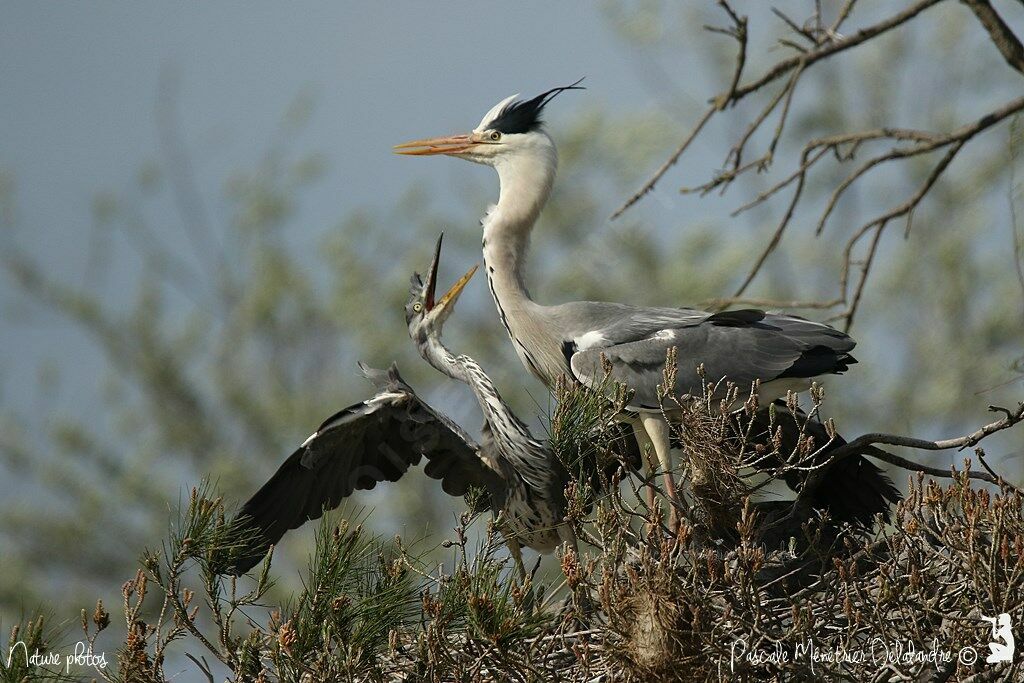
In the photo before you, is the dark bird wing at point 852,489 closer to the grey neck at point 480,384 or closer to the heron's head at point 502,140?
the grey neck at point 480,384

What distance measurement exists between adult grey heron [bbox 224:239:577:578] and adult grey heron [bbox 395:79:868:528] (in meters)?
0.28

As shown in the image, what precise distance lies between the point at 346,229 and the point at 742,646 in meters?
8.97

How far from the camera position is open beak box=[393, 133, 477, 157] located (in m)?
4.55

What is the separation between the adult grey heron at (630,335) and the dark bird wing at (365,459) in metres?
0.44

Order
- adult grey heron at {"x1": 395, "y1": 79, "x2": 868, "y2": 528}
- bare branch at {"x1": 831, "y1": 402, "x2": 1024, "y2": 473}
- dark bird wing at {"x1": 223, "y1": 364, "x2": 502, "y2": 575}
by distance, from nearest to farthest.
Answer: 1. bare branch at {"x1": 831, "y1": 402, "x2": 1024, "y2": 473}
2. dark bird wing at {"x1": 223, "y1": 364, "x2": 502, "y2": 575}
3. adult grey heron at {"x1": 395, "y1": 79, "x2": 868, "y2": 528}

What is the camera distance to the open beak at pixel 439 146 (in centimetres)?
455

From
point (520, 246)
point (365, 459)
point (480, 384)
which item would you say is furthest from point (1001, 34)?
point (365, 459)

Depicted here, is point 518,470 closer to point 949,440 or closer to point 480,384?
point 480,384

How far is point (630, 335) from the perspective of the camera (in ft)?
12.8

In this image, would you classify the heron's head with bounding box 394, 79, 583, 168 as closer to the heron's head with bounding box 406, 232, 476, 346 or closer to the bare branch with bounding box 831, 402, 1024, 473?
the heron's head with bounding box 406, 232, 476, 346

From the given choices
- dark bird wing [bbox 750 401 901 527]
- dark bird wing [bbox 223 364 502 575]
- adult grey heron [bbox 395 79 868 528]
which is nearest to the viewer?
dark bird wing [bbox 223 364 502 575]

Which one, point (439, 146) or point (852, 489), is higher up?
point (439, 146)

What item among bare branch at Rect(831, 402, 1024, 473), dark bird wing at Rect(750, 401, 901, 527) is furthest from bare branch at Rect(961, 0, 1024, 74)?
bare branch at Rect(831, 402, 1024, 473)

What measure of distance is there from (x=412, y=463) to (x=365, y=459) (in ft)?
0.45
